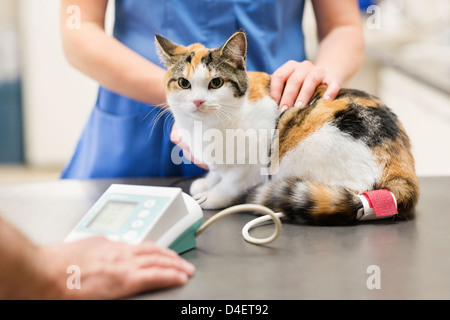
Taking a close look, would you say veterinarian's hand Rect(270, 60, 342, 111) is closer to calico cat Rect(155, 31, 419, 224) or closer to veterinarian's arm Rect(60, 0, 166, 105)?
calico cat Rect(155, 31, 419, 224)

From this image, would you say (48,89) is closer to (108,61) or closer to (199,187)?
(108,61)

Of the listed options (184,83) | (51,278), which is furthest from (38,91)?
(51,278)

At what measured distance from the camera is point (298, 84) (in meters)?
1.07

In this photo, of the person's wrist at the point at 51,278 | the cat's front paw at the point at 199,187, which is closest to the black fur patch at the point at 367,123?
the cat's front paw at the point at 199,187

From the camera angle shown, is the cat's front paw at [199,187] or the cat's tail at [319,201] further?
the cat's front paw at [199,187]

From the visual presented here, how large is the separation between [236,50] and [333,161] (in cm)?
29

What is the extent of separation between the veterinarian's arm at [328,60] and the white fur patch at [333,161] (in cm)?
10

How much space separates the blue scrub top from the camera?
1.34 m

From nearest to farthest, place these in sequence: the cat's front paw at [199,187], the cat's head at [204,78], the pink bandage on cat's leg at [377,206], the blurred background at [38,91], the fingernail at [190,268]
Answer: the fingernail at [190,268] → the pink bandage on cat's leg at [377,206] → the cat's head at [204,78] → the cat's front paw at [199,187] → the blurred background at [38,91]

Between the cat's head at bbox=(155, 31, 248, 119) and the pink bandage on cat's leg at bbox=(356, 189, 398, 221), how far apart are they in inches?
13.8

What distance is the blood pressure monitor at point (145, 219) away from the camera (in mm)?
669

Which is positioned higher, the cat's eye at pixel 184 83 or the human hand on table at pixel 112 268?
the cat's eye at pixel 184 83

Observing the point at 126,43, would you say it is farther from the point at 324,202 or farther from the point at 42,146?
the point at 42,146

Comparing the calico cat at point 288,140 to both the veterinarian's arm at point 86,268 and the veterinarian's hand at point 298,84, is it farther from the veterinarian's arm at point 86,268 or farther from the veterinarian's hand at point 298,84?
the veterinarian's arm at point 86,268
